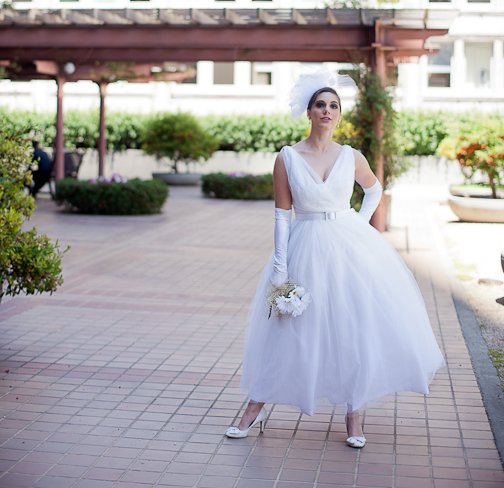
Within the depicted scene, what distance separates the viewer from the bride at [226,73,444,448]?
16.5 ft

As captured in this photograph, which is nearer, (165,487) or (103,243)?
(165,487)

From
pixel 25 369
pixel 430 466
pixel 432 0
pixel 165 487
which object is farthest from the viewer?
pixel 432 0

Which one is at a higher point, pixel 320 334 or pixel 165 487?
pixel 320 334

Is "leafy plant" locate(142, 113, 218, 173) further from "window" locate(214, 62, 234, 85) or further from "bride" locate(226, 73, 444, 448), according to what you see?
"bride" locate(226, 73, 444, 448)

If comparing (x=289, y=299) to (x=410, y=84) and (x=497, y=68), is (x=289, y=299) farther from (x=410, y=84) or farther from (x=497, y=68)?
(x=497, y=68)

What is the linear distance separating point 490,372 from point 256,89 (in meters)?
29.1

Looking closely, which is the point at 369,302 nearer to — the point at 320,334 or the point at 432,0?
the point at 320,334

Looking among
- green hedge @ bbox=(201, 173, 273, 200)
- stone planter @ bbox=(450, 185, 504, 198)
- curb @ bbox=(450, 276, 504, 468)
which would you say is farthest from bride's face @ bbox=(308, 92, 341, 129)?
green hedge @ bbox=(201, 173, 273, 200)

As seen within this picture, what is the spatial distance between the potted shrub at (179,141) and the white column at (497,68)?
36.2 feet

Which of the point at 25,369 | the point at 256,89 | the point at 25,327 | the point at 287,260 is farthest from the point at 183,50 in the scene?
the point at 256,89

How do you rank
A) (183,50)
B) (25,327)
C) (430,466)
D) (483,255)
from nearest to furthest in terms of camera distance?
1. (430,466)
2. (25,327)
3. (483,255)
4. (183,50)

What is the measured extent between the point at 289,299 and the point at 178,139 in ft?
76.7

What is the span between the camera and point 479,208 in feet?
55.8

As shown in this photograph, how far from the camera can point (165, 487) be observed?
458cm
